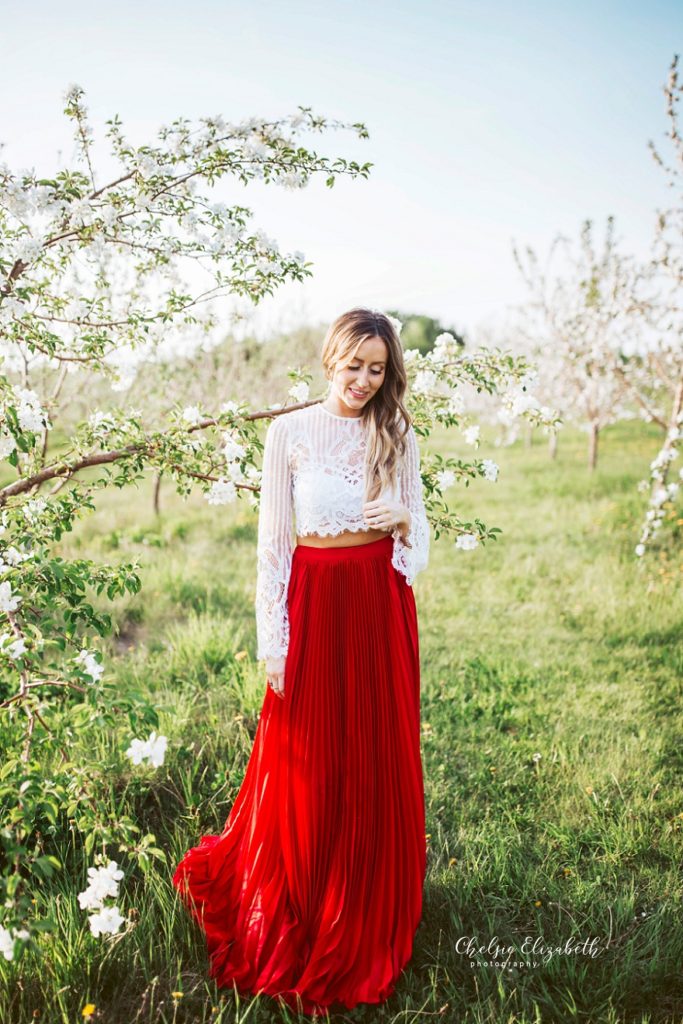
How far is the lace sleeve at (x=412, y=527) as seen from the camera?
2.36 meters

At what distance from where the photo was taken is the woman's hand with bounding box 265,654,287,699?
7.31 feet

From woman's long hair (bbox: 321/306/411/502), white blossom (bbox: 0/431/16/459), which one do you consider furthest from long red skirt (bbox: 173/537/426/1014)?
white blossom (bbox: 0/431/16/459)

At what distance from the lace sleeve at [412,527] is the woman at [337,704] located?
0.01 m

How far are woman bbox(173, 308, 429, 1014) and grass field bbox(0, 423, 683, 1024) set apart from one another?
171 millimetres

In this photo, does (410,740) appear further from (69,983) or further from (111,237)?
(111,237)

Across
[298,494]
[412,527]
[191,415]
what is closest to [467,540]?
[412,527]

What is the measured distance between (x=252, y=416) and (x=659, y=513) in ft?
13.6

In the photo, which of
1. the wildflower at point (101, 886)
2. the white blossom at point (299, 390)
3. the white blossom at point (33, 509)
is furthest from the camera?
the white blossom at point (299, 390)

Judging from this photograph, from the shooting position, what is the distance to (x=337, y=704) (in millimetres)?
2309

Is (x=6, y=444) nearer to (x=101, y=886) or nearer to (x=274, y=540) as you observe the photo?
(x=274, y=540)

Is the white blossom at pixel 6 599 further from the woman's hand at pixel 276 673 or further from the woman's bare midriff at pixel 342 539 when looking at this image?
the woman's bare midriff at pixel 342 539

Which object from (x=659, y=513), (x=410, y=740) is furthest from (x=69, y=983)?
(x=659, y=513)

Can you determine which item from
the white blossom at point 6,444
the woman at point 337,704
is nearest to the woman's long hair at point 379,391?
the woman at point 337,704

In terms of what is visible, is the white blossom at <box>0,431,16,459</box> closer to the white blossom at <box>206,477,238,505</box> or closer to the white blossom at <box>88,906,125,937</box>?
the white blossom at <box>206,477,238,505</box>
